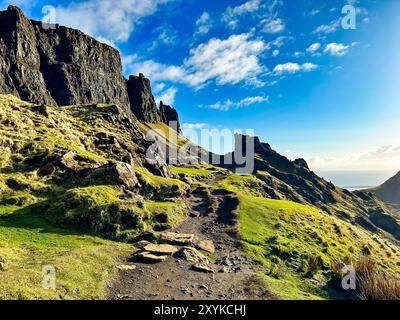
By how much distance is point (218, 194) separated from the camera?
74750 mm

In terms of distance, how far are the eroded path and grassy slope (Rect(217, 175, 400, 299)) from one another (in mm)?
2181

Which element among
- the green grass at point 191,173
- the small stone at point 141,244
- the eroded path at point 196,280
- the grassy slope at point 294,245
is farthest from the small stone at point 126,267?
the green grass at point 191,173

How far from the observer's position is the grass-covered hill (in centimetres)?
2753

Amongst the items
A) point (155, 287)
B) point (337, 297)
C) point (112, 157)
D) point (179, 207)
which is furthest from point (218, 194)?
point (155, 287)

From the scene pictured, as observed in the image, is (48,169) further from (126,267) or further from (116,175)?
(126,267)

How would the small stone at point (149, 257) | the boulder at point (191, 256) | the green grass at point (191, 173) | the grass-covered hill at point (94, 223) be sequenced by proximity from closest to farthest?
the grass-covered hill at point (94, 223)
the small stone at point (149, 257)
the boulder at point (191, 256)
the green grass at point (191, 173)

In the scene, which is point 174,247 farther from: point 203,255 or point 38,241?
point 38,241

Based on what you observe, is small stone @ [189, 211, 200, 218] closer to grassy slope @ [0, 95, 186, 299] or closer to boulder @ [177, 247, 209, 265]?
grassy slope @ [0, 95, 186, 299]

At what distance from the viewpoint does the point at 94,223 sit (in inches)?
1563

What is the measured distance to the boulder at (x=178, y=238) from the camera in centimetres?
3924

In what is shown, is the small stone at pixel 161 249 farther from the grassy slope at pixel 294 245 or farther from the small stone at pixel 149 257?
the grassy slope at pixel 294 245

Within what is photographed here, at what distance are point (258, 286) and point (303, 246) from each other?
72.2ft

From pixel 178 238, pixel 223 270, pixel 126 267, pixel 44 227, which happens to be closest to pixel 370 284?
pixel 223 270

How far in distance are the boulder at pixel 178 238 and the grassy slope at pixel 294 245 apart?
7.89m
